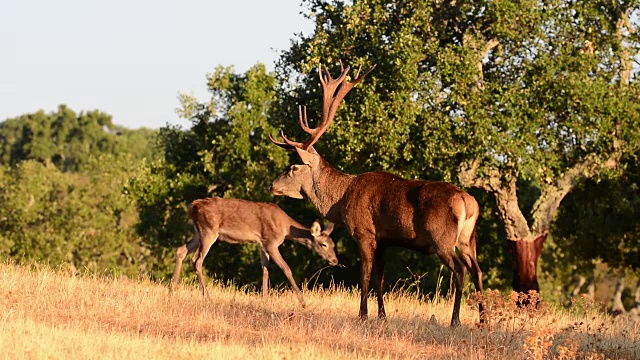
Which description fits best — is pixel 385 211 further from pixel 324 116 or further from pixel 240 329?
pixel 240 329

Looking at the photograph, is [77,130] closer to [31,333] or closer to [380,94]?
[380,94]

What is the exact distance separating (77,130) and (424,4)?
70.7 m

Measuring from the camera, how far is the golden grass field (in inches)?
348

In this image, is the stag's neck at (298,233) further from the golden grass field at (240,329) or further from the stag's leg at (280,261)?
the golden grass field at (240,329)

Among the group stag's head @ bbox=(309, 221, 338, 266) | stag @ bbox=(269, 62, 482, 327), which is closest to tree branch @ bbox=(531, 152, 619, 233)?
stag's head @ bbox=(309, 221, 338, 266)

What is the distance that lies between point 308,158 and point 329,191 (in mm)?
626

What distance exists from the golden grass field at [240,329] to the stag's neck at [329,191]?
52.5 inches

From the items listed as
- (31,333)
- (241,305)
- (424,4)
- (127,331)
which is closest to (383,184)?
(241,305)

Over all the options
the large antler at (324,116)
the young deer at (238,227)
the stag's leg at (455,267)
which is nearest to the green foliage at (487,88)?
the young deer at (238,227)

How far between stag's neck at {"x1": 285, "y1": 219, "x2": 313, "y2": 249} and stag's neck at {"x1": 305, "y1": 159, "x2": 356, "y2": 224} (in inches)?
118

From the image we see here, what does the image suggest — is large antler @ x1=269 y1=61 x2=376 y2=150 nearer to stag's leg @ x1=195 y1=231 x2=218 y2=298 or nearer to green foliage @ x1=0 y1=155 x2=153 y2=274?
stag's leg @ x1=195 y1=231 x2=218 y2=298

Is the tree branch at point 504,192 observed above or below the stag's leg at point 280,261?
above

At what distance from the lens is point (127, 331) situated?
10.2 metres

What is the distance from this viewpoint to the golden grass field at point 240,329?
348 inches
